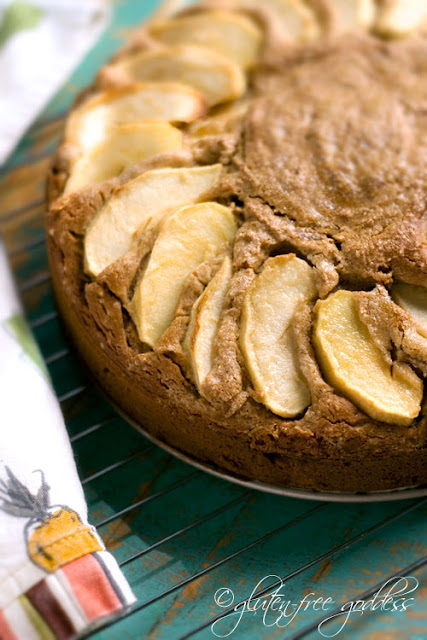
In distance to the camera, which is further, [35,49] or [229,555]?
[35,49]

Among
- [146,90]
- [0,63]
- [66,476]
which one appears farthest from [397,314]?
[0,63]

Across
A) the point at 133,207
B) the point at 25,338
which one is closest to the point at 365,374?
the point at 133,207

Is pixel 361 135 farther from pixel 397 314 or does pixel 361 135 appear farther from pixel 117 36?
pixel 117 36

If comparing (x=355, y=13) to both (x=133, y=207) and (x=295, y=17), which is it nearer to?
(x=295, y=17)

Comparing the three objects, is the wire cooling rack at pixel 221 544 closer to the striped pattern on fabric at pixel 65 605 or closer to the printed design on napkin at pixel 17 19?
the striped pattern on fabric at pixel 65 605

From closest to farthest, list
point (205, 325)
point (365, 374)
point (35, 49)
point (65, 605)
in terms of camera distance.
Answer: point (65, 605), point (365, 374), point (205, 325), point (35, 49)

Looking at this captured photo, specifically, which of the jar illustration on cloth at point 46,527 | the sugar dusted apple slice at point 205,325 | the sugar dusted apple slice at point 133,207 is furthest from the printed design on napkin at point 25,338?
the sugar dusted apple slice at point 205,325

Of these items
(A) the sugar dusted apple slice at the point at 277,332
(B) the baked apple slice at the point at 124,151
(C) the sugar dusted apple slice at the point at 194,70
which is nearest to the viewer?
(A) the sugar dusted apple slice at the point at 277,332
